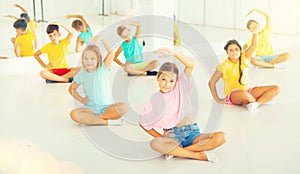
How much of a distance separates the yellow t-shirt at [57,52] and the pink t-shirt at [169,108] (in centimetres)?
326

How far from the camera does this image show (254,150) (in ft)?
13.2

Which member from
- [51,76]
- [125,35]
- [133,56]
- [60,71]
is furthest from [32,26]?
[133,56]

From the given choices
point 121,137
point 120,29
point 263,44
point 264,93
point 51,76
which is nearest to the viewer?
point 121,137

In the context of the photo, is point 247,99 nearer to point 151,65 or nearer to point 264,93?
point 264,93

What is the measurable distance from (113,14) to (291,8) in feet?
13.0

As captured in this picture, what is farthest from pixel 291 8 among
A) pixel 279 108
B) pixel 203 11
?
pixel 279 108

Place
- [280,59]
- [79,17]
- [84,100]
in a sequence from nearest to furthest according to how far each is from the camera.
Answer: [84,100] → [280,59] → [79,17]

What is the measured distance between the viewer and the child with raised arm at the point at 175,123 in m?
3.83

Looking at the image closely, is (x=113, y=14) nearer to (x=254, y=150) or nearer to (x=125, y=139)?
(x=125, y=139)

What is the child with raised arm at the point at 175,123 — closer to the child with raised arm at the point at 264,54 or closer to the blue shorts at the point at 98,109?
the blue shorts at the point at 98,109

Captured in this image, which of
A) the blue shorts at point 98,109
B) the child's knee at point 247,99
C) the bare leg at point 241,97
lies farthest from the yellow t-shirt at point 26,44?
the child's knee at point 247,99

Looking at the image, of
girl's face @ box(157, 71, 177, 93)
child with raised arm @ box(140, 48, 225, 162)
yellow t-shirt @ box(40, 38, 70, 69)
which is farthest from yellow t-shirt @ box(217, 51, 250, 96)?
yellow t-shirt @ box(40, 38, 70, 69)

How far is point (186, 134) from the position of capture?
3.90m

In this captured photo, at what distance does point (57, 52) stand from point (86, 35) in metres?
0.89
